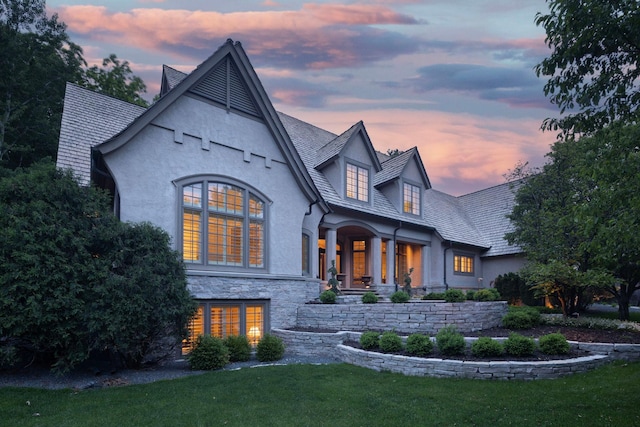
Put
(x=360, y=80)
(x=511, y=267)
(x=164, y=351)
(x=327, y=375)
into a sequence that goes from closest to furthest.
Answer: (x=327, y=375)
(x=164, y=351)
(x=360, y=80)
(x=511, y=267)

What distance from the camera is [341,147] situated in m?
20.2

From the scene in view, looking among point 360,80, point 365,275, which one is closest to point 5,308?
point 360,80

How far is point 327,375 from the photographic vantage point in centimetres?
1016

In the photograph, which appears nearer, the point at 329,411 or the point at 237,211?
the point at 329,411

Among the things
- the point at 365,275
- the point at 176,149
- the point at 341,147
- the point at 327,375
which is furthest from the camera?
the point at 365,275

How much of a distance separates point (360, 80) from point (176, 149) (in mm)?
7194

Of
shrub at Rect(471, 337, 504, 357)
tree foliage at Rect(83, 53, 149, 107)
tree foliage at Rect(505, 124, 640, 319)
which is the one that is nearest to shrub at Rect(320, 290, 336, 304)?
shrub at Rect(471, 337, 504, 357)

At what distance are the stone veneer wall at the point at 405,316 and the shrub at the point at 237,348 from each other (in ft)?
9.48

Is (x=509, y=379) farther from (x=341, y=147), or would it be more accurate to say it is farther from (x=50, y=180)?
(x=341, y=147)

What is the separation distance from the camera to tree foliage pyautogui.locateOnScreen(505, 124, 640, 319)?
24.8ft

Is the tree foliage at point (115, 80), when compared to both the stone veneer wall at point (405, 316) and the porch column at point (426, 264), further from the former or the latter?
the stone veneer wall at point (405, 316)

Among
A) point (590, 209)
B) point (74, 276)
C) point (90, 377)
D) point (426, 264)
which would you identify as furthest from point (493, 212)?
point (74, 276)

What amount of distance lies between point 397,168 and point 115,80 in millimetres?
17884

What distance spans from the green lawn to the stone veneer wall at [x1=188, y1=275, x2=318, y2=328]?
11.5 feet
